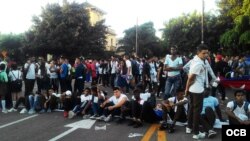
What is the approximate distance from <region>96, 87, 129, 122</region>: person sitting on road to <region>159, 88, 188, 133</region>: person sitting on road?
1549 mm

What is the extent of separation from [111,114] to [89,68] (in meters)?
12.9

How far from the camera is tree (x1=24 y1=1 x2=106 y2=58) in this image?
4822 cm

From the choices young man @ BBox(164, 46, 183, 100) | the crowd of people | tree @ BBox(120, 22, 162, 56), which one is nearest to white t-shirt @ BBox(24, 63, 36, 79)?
the crowd of people

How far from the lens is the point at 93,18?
78.7 m

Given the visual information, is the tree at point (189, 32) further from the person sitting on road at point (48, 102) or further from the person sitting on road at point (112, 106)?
the person sitting on road at point (112, 106)

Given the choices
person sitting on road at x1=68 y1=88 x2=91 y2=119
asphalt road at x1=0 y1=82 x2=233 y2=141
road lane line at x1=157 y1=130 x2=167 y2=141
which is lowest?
road lane line at x1=157 y1=130 x2=167 y2=141

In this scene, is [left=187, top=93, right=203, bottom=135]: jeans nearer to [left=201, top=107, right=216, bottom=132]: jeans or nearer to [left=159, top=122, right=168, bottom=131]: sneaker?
[left=201, top=107, right=216, bottom=132]: jeans

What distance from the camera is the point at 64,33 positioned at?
4828cm

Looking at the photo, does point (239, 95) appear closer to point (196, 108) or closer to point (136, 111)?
point (196, 108)

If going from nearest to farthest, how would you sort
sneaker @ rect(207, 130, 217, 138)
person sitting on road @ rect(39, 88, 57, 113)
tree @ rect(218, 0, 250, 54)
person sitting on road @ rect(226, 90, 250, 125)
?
person sitting on road @ rect(226, 90, 250, 125) → sneaker @ rect(207, 130, 217, 138) → person sitting on road @ rect(39, 88, 57, 113) → tree @ rect(218, 0, 250, 54)

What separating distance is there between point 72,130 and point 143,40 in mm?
69266

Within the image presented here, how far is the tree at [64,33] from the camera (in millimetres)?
48219

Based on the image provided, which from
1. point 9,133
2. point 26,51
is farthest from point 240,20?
point 26,51

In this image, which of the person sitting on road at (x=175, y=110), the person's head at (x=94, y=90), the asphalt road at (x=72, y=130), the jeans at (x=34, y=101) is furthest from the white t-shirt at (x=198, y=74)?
the jeans at (x=34, y=101)
